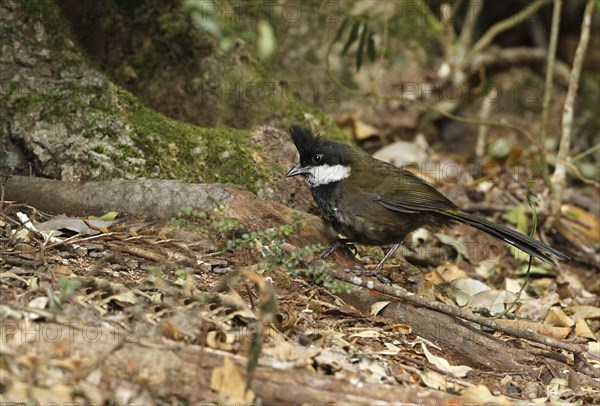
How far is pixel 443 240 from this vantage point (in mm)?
5789

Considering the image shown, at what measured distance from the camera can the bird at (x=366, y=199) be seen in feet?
15.1

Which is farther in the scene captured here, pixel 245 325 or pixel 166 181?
pixel 166 181

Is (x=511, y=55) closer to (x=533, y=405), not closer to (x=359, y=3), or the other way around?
(x=359, y=3)

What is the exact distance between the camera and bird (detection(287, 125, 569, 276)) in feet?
15.1

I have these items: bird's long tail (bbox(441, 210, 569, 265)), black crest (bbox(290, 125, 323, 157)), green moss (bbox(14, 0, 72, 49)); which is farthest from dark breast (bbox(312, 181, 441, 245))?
green moss (bbox(14, 0, 72, 49))

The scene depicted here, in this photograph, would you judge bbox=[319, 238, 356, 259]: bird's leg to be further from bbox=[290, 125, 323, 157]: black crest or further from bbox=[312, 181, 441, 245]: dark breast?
bbox=[290, 125, 323, 157]: black crest

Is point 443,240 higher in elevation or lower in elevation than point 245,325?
lower

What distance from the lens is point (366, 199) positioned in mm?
4676

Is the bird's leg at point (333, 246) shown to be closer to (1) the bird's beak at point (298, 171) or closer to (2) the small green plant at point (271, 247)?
(2) the small green plant at point (271, 247)

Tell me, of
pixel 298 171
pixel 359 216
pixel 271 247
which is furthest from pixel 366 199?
pixel 271 247

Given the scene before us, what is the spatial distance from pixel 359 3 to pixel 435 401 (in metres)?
6.13

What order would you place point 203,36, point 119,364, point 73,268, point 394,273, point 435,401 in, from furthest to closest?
point 203,36, point 394,273, point 73,268, point 435,401, point 119,364

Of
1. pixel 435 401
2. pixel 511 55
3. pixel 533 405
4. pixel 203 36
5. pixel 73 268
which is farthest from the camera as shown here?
pixel 511 55

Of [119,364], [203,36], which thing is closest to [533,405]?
[119,364]
